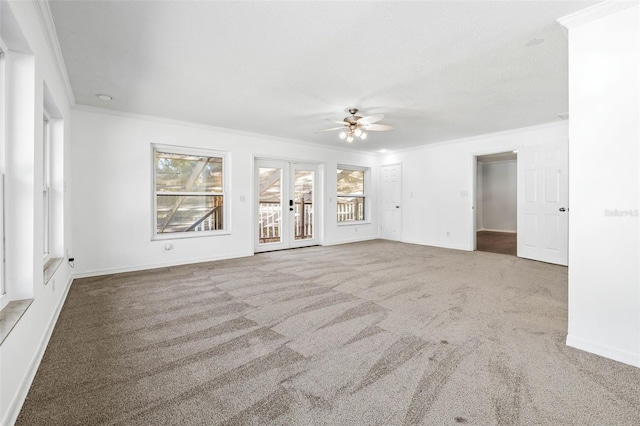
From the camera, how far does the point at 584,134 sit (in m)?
2.09

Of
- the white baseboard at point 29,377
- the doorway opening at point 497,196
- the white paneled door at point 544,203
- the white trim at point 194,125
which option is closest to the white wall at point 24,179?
the white baseboard at point 29,377

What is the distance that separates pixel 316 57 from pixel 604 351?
317cm

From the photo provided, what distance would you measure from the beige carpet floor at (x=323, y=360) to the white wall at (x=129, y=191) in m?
0.89

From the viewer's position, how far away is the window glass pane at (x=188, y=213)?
16.2 ft

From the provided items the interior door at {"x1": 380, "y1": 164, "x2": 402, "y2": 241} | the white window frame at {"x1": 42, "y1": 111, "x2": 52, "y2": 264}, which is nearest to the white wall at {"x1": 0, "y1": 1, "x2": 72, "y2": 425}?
the white window frame at {"x1": 42, "y1": 111, "x2": 52, "y2": 264}

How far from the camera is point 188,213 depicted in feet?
17.1

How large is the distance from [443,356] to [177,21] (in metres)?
3.07

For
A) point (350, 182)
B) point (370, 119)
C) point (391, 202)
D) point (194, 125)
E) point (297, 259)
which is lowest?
point (297, 259)

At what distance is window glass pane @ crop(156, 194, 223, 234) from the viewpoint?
195 inches

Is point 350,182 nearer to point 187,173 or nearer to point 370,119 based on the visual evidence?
point 370,119

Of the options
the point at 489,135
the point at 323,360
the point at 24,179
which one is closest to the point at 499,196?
the point at 489,135

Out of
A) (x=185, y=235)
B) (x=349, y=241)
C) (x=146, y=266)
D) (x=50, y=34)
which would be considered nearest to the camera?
(x=50, y=34)

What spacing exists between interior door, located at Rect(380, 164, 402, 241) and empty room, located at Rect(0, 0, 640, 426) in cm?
238

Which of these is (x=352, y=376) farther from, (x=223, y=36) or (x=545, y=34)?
(x=545, y=34)
